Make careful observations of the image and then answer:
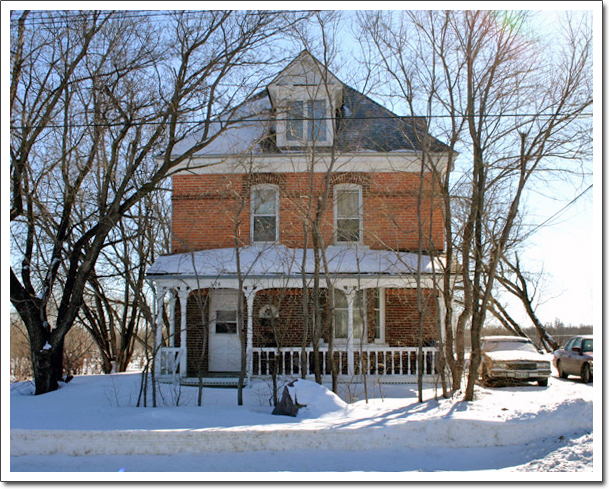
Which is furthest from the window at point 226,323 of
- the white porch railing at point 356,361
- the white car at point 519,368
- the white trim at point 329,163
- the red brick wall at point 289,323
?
the white car at point 519,368

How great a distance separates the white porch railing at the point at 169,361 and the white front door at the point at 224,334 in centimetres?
125

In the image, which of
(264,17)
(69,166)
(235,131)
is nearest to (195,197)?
(235,131)

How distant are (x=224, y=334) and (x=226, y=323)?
30cm

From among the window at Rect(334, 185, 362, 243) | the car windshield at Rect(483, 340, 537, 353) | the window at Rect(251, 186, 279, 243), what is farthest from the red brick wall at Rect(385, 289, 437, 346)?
the window at Rect(251, 186, 279, 243)

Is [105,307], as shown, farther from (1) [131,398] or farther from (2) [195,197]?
(1) [131,398]

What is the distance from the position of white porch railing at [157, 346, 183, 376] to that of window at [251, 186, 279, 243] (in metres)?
3.57

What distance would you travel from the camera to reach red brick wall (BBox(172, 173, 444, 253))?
14992mm

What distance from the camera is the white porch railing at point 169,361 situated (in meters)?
13.5

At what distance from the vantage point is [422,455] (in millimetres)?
8289

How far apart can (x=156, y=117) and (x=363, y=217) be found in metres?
5.57

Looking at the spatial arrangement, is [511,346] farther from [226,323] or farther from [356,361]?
[226,323]

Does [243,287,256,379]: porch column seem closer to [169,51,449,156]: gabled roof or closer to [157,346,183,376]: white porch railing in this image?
[157,346,183,376]: white porch railing

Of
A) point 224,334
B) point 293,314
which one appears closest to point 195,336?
point 224,334
